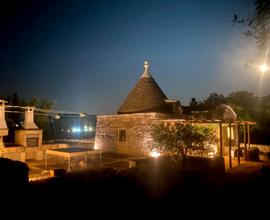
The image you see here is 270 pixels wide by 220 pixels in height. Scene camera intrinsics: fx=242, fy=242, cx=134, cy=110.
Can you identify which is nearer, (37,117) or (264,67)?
(264,67)

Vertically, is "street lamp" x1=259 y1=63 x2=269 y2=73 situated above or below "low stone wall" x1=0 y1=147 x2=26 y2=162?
above

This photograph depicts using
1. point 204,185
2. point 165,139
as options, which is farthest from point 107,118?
point 204,185

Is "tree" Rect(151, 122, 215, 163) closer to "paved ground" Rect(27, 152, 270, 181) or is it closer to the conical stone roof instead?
"paved ground" Rect(27, 152, 270, 181)

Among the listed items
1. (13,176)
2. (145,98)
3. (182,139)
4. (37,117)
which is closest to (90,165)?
(182,139)

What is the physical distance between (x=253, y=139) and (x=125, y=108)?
43.8 ft

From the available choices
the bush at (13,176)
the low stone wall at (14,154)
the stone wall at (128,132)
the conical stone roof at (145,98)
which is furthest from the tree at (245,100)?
the bush at (13,176)

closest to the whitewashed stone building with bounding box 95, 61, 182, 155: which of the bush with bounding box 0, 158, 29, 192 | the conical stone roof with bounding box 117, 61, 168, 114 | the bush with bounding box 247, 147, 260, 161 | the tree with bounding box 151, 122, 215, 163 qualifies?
the conical stone roof with bounding box 117, 61, 168, 114

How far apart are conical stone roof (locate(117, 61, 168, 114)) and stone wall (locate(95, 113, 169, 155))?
175 cm

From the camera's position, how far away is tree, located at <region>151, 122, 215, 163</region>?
10953mm

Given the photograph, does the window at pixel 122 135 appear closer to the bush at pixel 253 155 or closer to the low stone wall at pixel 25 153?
the low stone wall at pixel 25 153

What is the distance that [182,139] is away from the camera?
10977 millimetres

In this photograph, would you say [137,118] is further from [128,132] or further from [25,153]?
[25,153]

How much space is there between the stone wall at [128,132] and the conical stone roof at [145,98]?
5.75ft

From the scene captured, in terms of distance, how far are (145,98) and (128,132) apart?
147 inches
